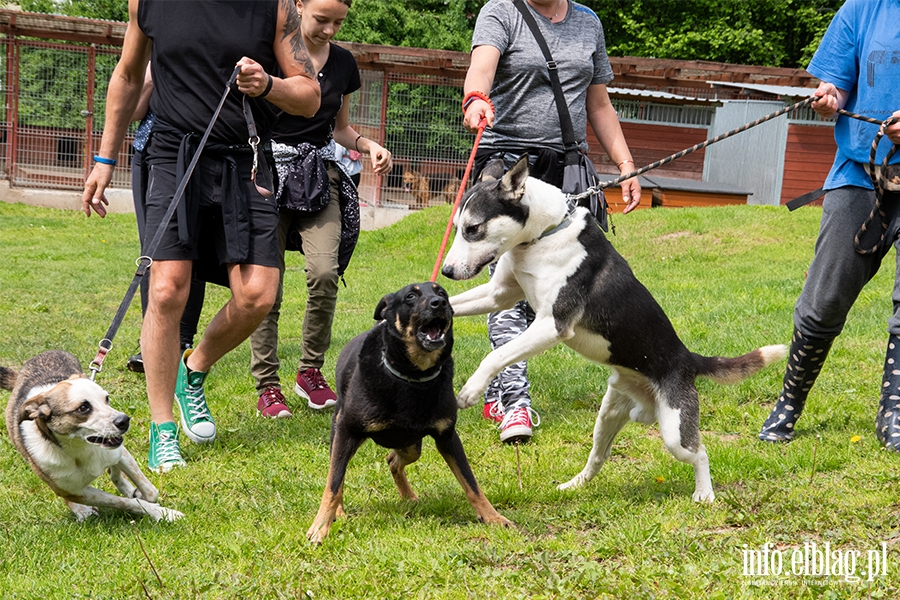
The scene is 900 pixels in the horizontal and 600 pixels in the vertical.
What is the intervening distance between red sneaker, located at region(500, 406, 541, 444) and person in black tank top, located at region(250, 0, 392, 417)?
4.17 feet

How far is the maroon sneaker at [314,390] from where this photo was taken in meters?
5.47

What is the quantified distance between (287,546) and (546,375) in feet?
10.6

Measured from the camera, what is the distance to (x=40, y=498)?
13.2ft

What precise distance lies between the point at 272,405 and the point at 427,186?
14556 mm

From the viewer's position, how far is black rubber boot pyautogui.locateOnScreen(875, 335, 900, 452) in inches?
171

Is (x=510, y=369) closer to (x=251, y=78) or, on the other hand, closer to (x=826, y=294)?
(x=826, y=294)

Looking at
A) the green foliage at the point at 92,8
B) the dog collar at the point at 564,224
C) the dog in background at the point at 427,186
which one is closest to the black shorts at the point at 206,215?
the dog collar at the point at 564,224

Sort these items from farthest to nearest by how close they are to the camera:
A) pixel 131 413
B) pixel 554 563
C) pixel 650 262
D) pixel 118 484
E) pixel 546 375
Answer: pixel 650 262, pixel 546 375, pixel 131 413, pixel 118 484, pixel 554 563

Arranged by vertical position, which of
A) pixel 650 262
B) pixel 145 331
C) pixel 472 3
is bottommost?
pixel 650 262

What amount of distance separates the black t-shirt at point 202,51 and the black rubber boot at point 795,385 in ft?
10.4

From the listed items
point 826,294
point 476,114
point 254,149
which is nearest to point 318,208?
point 254,149

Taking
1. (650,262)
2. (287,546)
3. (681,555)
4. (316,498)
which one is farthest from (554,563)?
(650,262)

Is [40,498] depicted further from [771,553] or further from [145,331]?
[771,553]

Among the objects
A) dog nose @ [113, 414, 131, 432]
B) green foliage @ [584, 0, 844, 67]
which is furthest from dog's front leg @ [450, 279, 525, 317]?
green foliage @ [584, 0, 844, 67]
